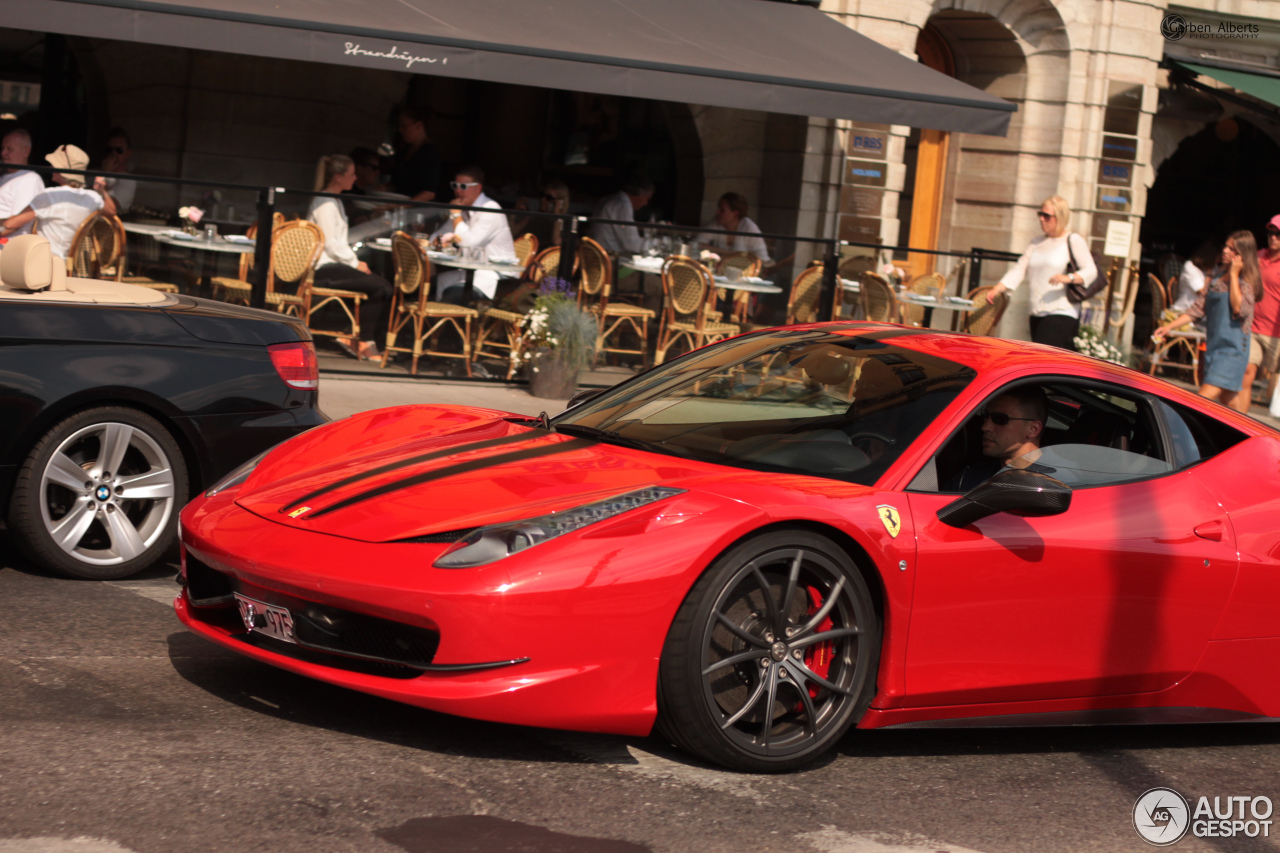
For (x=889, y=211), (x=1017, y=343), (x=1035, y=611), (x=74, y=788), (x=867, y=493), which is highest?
(x=889, y=211)

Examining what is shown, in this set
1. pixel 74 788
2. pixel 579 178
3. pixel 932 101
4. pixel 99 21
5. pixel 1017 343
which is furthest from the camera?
pixel 579 178

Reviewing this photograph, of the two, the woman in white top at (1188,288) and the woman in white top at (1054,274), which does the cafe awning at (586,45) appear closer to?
the woman in white top at (1054,274)

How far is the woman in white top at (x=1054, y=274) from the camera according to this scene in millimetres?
10938

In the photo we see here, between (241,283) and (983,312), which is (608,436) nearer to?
(241,283)

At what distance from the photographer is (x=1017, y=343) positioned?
508 cm

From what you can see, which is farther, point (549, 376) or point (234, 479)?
point (549, 376)

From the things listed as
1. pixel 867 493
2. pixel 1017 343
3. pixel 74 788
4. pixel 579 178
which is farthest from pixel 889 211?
pixel 74 788

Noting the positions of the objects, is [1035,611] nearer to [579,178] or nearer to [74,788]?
[74,788]

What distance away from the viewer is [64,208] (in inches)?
400

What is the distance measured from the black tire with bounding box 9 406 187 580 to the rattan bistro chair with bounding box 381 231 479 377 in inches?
222

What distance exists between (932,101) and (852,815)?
10.3 m
